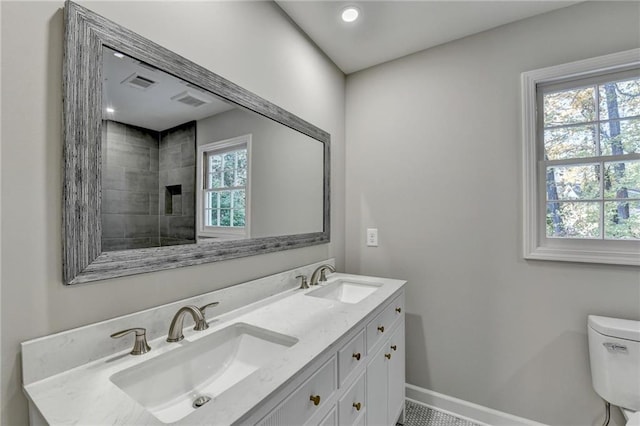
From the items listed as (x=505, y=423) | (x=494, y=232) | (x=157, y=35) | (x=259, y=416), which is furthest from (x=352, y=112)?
(x=505, y=423)

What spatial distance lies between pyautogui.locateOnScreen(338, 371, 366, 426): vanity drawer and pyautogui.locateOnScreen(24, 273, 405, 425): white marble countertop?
0.27 meters

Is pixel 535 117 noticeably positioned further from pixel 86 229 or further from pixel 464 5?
pixel 86 229

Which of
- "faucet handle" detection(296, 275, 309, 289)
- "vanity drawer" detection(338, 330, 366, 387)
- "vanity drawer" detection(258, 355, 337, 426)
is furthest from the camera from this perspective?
"faucet handle" detection(296, 275, 309, 289)

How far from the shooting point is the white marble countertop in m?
0.64

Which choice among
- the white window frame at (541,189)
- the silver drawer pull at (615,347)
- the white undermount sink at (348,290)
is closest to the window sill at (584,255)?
the white window frame at (541,189)

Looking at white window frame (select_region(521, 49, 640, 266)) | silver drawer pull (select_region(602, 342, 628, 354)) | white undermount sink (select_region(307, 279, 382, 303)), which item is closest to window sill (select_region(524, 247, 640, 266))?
white window frame (select_region(521, 49, 640, 266))

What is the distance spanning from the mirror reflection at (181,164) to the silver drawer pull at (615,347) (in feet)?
5.49

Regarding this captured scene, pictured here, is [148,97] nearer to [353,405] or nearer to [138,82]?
[138,82]

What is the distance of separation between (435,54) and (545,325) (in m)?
1.85

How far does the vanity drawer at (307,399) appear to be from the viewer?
2.56ft

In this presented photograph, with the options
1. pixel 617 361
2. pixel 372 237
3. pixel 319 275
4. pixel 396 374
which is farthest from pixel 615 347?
pixel 319 275

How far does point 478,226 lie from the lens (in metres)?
1.85

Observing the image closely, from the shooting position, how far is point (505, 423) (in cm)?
174

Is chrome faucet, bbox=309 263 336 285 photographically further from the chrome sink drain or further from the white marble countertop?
the chrome sink drain
